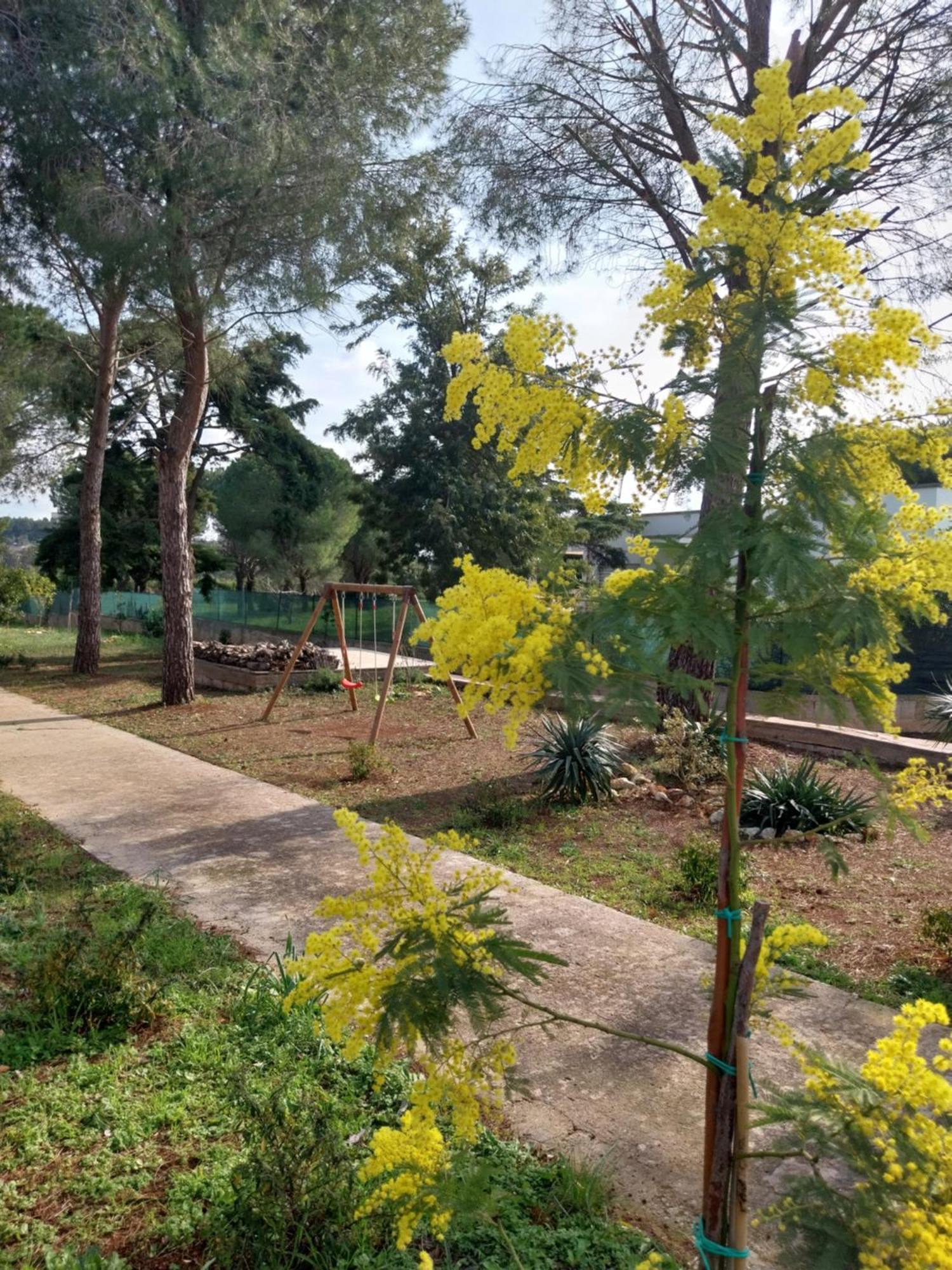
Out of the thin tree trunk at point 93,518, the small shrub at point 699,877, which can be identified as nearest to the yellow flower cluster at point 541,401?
the small shrub at point 699,877

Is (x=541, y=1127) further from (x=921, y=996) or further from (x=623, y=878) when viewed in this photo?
(x=623, y=878)

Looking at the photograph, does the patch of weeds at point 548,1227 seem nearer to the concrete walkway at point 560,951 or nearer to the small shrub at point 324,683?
the concrete walkway at point 560,951

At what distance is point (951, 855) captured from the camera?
6.42 meters

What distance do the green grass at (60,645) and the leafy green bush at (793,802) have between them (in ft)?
46.9

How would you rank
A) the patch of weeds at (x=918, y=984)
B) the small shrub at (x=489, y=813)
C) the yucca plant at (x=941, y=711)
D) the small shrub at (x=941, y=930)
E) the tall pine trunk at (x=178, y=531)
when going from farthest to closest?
1. the tall pine trunk at (x=178, y=531)
2. the yucca plant at (x=941, y=711)
3. the small shrub at (x=489, y=813)
4. the small shrub at (x=941, y=930)
5. the patch of weeds at (x=918, y=984)

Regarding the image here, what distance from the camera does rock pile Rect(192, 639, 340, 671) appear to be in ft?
51.2

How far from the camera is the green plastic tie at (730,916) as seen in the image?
70.3 inches

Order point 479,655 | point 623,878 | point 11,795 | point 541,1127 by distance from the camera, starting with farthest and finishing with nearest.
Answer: point 11,795 → point 623,878 → point 541,1127 → point 479,655

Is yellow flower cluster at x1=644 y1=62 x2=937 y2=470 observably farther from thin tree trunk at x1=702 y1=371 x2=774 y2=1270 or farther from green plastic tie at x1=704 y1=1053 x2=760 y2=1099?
green plastic tie at x1=704 y1=1053 x2=760 y2=1099

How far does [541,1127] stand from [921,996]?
209 cm

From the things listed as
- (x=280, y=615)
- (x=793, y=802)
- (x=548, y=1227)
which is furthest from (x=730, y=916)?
(x=280, y=615)

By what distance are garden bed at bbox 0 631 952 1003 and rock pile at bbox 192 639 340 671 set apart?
244 cm

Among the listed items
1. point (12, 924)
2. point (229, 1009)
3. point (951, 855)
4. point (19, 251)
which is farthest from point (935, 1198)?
point (19, 251)

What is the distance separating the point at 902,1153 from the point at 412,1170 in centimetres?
92
